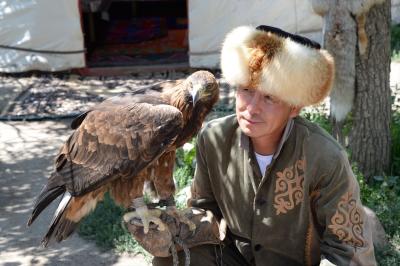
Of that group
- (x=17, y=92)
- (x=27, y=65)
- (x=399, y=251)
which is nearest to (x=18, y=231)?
(x=399, y=251)

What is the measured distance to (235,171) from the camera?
280cm

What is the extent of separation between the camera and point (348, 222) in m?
2.51

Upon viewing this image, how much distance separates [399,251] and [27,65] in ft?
21.6

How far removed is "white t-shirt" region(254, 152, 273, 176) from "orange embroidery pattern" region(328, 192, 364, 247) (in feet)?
1.22

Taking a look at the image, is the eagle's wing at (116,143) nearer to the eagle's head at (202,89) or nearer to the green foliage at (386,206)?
the eagle's head at (202,89)

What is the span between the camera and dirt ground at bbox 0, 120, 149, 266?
13.6 ft

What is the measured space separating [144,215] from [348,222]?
3.16 feet

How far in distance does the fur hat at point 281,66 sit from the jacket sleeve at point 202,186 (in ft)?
1.64

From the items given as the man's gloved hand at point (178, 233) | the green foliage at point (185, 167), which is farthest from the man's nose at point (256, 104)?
the green foliage at point (185, 167)

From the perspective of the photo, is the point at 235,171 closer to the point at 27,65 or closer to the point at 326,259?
the point at 326,259

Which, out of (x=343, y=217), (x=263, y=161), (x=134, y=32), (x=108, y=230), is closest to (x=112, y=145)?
(x=263, y=161)

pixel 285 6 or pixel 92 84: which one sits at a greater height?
pixel 285 6

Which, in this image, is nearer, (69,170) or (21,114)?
(69,170)

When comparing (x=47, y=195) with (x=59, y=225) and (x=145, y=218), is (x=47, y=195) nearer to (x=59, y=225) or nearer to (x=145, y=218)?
(x=59, y=225)
